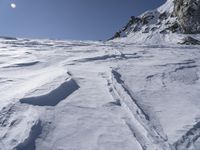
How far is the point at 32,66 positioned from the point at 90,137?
5020 mm

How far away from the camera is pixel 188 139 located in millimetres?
3969

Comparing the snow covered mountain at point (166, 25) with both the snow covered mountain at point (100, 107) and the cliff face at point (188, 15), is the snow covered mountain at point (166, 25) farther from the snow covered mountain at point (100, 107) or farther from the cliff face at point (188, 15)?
the snow covered mountain at point (100, 107)

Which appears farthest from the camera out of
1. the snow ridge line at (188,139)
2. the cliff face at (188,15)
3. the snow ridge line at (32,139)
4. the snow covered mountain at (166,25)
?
the cliff face at (188,15)

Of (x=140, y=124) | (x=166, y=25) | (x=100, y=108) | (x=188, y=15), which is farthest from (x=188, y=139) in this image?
(x=166, y=25)

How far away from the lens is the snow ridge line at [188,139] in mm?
3805

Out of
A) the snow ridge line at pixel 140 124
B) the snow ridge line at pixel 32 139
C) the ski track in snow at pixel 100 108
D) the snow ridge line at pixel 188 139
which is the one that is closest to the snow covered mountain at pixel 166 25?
the ski track in snow at pixel 100 108

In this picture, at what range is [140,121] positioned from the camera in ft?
14.8

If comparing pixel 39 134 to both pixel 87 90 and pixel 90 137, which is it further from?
pixel 87 90

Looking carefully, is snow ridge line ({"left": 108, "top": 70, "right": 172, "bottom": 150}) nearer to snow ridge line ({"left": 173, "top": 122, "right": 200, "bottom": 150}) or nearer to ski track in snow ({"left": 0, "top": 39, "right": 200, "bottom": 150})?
ski track in snow ({"left": 0, "top": 39, "right": 200, "bottom": 150})

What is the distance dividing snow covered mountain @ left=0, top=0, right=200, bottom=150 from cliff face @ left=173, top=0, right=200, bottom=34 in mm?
46349

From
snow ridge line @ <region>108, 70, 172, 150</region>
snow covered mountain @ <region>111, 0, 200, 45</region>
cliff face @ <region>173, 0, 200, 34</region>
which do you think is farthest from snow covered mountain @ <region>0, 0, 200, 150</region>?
cliff face @ <region>173, 0, 200, 34</region>

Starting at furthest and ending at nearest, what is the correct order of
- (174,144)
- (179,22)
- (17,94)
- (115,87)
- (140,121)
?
(179,22), (115,87), (17,94), (140,121), (174,144)

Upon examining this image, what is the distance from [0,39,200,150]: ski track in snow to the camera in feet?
12.6

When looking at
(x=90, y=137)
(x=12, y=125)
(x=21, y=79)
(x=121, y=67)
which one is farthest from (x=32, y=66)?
(x=90, y=137)
